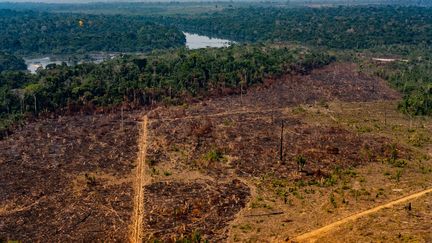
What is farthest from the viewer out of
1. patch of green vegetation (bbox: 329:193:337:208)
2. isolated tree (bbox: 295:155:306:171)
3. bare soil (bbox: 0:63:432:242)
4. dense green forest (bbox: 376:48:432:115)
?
dense green forest (bbox: 376:48:432:115)

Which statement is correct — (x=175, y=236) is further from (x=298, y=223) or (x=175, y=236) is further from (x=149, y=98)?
(x=149, y=98)

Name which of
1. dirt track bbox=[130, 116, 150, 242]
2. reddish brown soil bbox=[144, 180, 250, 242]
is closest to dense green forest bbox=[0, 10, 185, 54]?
dirt track bbox=[130, 116, 150, 242]

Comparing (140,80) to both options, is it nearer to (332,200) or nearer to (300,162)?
(300,162)

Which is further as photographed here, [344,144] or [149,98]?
[149,98]

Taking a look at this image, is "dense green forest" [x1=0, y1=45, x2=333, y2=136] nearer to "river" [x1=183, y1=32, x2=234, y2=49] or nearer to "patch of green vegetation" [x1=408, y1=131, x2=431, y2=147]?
"patch of green vegetation" [x1=408, y1=131, x2=431, y2=147]

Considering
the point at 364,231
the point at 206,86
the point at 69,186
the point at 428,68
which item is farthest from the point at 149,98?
the point at 428,68
